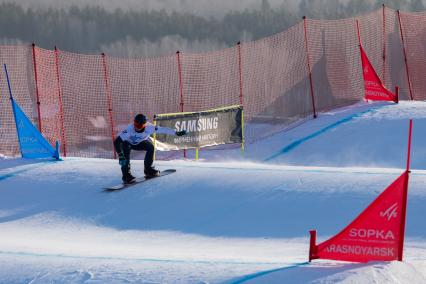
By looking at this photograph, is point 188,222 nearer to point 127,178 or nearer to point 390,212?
point 127,178

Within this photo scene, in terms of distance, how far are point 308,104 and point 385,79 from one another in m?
2.50

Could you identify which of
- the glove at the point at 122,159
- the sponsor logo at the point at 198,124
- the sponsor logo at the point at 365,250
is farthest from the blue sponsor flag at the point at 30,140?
the sponsor logo at the point at 365,250

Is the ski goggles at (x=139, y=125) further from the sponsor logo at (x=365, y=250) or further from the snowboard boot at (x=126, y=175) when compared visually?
the sponsor logo at (x=365, y=250)

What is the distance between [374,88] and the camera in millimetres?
18734

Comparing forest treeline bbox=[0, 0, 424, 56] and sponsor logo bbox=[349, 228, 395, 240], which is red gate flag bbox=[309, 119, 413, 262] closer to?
sponsor logo bbox=[349, 228, 395, 240]

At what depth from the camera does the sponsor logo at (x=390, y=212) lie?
7.00 m

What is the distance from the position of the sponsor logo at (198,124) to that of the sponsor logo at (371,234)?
8.06 meters

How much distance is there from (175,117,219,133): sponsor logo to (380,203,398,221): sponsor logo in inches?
322

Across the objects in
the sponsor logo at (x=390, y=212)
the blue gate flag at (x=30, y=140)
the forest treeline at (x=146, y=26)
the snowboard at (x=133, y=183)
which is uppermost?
the forest treeline at (x=146, y=26)

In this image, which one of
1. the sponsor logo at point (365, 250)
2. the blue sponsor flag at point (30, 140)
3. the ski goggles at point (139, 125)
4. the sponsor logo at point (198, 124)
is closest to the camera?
the sponsor logo at point (365, 250)

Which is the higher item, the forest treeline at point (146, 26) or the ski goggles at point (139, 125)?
the forest treeline at point (146, 26)

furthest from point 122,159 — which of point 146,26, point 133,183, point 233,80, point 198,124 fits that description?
point 146,26

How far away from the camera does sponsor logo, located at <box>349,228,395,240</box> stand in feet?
23.2

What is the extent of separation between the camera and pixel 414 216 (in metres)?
9.55
